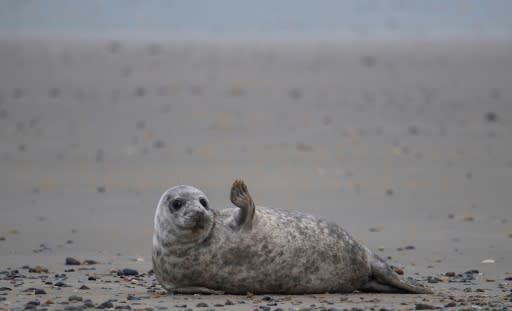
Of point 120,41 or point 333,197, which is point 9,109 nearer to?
point 333,197

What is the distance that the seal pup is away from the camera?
7.02 meters

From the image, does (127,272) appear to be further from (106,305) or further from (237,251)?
(106,305)

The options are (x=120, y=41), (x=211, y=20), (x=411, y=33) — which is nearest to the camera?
(x=120, y=41)

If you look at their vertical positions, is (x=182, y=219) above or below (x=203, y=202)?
below

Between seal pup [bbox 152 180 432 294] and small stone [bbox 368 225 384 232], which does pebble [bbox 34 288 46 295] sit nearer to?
seal pup [bbox 152 180 432 294]

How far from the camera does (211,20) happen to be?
45812 mm

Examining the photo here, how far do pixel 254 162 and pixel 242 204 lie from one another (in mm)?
7402

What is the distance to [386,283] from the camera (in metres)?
7.46

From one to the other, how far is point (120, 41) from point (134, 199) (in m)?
23.2

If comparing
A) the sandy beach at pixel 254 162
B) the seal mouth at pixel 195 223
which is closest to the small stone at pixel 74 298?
the sandy beach at pixel 254 162

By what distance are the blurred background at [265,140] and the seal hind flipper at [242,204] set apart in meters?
1.85

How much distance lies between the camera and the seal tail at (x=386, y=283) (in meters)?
7.30

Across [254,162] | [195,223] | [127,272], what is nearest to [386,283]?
[195,223]

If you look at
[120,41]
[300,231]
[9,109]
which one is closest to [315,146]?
[9,109]
